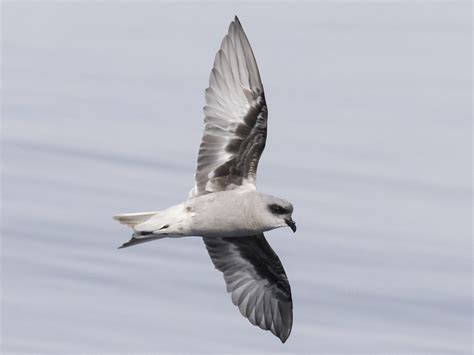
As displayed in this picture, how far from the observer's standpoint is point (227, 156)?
16.2m

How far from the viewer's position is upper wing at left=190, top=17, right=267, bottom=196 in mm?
16141

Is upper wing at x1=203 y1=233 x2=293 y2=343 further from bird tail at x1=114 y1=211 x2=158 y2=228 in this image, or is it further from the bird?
bird tail at x1=114 y1=211 x2=158 y2=228

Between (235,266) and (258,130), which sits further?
(235,266)

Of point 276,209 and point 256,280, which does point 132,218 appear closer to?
point 276,209

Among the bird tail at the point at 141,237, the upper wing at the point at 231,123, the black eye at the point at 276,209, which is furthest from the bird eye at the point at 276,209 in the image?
the bird tail at the point at 141,237

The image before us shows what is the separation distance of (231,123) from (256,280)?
2.34m

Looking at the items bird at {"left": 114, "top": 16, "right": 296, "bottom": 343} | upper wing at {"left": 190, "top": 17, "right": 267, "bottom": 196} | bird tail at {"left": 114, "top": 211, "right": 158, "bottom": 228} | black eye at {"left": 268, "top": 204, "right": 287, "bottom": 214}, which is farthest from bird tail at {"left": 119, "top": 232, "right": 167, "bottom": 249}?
black eye at {"left": 268, "top": 204, "right": 287, "bottom": 214}

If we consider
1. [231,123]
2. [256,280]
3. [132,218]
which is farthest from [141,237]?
[256,280]

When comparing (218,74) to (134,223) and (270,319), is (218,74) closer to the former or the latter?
(134,223)

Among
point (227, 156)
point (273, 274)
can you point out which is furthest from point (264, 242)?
point (227, 156)

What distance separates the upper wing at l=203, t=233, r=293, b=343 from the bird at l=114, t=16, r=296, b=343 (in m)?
0.01

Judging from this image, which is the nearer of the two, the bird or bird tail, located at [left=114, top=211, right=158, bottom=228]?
the bird

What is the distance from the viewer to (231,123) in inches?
641

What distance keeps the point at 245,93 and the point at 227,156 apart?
2.57 feet
